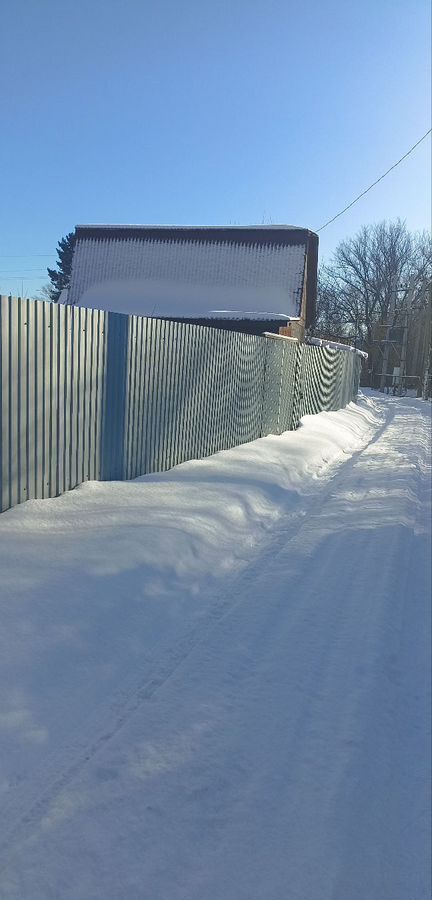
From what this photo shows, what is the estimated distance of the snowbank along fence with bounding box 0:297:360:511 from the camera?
461cm

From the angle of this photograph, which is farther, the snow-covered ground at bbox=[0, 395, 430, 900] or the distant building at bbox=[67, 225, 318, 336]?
the distant building at bbox=[67, 225, 318, 336]

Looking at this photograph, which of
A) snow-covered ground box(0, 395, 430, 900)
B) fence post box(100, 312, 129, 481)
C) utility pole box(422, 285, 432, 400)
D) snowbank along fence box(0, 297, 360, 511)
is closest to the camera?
snow-covered ground box(0, 395, 430, 900)

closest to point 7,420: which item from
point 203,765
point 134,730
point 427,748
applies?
point 134,730

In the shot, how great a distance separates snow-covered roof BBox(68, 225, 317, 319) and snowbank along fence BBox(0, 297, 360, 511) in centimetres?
1259

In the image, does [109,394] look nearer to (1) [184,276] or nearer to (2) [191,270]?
(1) [184,276]

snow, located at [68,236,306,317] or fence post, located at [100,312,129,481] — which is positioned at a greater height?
snow, located at [68,236,306,317]

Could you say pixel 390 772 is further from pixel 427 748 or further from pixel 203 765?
pixel 203 765

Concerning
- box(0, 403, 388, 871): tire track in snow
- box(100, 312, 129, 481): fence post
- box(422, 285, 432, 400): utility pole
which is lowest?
box(0, 403, 388, 871): tire track in snow

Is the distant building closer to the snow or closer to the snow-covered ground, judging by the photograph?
the snow

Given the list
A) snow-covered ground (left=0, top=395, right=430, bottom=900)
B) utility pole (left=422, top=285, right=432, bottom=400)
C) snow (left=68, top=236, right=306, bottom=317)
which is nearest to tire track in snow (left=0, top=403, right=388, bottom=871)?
snow-covered ground (left=0, top=395, right=430, bottom=900)

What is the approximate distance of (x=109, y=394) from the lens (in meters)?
6.02

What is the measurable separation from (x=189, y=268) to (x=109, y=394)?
739 inches

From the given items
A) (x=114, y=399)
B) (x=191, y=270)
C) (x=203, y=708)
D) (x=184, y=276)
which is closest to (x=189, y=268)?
(x=191, y=270)

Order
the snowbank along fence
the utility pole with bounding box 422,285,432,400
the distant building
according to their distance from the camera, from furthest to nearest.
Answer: the utility pole with bounding box 422,285,432,400 → the distant building → the snowbank along fence
